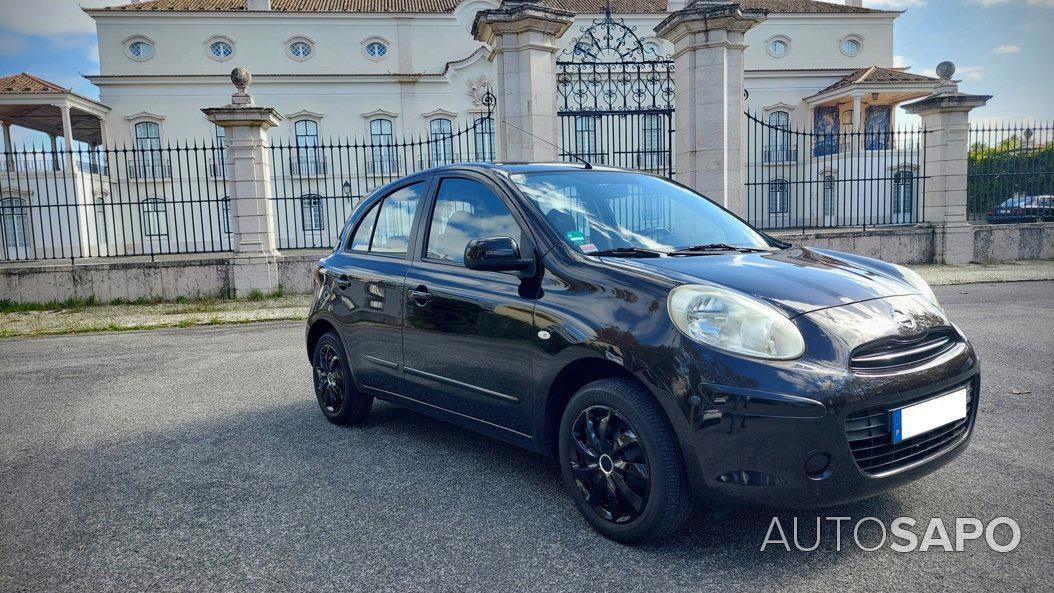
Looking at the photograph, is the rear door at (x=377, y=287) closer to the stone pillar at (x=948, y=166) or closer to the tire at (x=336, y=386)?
the tire at (x=336, y=386)

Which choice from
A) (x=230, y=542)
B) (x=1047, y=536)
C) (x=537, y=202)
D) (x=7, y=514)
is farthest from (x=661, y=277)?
(x=7, y=514)

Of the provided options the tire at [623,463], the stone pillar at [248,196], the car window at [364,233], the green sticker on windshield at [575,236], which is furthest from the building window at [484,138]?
the tire at [623,463]

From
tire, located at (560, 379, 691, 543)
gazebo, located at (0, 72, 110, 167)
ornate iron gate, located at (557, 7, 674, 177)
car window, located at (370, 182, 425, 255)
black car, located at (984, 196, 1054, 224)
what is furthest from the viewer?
gazebo, located at (0, 72, 110, 167)

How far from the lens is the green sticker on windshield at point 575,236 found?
11.2ft

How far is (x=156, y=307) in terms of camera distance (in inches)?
489

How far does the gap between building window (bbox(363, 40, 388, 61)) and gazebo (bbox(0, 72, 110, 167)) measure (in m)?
12.3

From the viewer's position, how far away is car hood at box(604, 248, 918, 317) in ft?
9.48

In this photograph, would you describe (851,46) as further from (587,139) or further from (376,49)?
(376,49)

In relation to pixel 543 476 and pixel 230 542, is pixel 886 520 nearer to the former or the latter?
pixel 543 476

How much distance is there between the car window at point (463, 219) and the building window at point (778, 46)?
125ft

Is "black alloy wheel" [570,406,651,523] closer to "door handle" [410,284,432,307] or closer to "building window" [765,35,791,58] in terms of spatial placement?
"door handle" [410,284,432,307]

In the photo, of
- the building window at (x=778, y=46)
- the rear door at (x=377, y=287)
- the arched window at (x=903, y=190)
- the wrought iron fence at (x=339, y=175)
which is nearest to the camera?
the rear door at (x=377, y=287)

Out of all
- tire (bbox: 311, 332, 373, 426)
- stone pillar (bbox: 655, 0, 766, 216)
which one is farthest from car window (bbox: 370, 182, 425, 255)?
stone pillar (bbox: 655, 0, 766, 216)

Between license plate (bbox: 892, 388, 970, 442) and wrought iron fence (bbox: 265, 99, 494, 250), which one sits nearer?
license plate (bbox: 892, 388, 970, 442)
